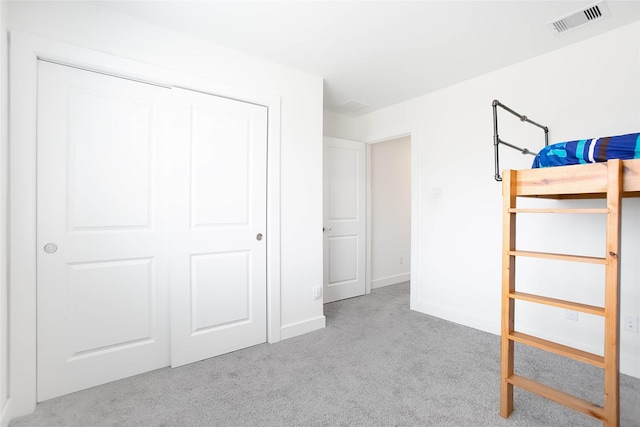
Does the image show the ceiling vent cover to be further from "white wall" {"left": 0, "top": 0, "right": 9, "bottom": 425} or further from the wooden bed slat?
"white wall" {"left": 0, "top": 0, "right": 9, "bottom": 425}

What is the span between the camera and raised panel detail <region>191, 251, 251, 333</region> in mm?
2279

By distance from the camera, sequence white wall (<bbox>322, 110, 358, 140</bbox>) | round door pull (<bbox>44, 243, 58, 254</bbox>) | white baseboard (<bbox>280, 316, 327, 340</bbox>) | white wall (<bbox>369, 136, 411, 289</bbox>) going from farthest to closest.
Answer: white wall (<bbox>369, 136, 411, 289</bbox>)
white wall (<bbox>322, 110, 358, 140</bbox>)
white baseboard (<bbox>280, 316, 327, 340</bbox>)
round door pull (<bbox>44, 243, 58, 254</bbox>)

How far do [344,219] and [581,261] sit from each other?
2592mm

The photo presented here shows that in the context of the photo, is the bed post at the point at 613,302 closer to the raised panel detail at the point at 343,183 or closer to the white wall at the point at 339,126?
the raised panel detail at the point at 343,183

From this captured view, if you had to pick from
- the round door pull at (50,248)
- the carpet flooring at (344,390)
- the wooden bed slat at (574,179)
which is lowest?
the carpet flooring at (344,390)

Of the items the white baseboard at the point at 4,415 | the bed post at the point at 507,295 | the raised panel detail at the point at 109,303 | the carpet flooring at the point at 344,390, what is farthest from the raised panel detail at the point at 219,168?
the bed post at the point at 507,295

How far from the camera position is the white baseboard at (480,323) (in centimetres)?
206

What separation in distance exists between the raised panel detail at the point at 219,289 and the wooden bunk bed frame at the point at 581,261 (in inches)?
70.7

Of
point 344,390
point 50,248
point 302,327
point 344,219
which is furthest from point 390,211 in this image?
point 50,248

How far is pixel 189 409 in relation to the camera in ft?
5.62

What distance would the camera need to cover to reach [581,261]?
138 cm

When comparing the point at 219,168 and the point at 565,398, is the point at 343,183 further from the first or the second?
the point at 565,398

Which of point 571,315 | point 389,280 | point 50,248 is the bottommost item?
point 389,280

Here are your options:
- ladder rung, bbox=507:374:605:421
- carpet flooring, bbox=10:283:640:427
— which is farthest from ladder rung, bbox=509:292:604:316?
carpet flooring, bbox=10:283:640:427
